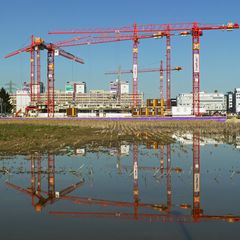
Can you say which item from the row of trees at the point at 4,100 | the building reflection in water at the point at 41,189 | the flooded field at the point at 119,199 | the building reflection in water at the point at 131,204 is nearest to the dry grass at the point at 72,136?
the building reflection in water at the point at 41,189

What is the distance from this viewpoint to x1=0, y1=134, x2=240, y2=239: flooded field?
798 centimetres

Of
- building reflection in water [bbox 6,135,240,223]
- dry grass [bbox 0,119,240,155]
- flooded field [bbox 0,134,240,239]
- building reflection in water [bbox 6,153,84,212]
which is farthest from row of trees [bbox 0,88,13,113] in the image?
building reflection in water [bbox 6,135,240,223]

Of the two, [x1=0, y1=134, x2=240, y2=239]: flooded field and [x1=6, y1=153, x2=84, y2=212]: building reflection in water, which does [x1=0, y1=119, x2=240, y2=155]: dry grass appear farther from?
[x1=0, y1=134, x2=240, y2=239]: flooded field

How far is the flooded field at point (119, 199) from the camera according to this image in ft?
26.2

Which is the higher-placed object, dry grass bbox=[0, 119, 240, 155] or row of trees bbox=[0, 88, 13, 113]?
row of trees bbox=[0, 88, 13, 113]

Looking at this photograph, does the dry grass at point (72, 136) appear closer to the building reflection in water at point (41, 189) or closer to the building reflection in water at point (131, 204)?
the building reflection in water at point (41, 189)

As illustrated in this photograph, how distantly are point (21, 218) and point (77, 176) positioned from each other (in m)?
5.78

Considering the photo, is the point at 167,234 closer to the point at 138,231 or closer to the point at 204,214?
the point at 138,231

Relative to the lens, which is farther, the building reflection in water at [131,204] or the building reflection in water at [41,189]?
the building reflection in water at [41,189]

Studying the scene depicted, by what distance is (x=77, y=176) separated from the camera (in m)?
14.7

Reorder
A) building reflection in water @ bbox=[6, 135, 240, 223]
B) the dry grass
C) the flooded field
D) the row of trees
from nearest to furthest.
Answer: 1. the flooded field
2. building reflection in water @ bbox=[6, 135, 240, 223]
3. the dry grass
4. the row of trees

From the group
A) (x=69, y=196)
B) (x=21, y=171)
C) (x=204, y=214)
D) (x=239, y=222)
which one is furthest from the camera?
(x=21, y=171)

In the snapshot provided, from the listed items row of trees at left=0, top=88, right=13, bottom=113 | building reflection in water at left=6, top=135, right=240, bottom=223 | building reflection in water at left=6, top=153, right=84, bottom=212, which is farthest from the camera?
row of trees at left=0, top=88, right=13, bottom=113

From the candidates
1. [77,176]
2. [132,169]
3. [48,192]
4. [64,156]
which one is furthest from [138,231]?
[64,156]
